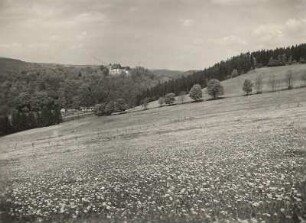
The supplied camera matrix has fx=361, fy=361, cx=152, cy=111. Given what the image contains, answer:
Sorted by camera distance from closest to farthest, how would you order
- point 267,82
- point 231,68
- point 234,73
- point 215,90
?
point 215,90 < point 267,82 < point 234,73 < point 231,68

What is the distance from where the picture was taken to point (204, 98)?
122750 mm

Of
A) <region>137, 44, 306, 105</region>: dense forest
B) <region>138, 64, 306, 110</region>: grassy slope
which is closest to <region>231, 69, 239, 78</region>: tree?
<region>137, 44, 306, 105</region>: dense forest

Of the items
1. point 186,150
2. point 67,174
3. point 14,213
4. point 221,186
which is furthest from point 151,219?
point 186,150

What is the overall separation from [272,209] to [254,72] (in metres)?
155

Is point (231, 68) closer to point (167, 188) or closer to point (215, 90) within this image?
point (215, 90)

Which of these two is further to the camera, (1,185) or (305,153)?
(305,153)

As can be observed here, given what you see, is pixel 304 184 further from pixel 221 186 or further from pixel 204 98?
pixel 204 98

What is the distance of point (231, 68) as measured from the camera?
178625mm

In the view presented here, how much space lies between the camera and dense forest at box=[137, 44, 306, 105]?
157500mm

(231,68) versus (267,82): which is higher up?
(231,68)

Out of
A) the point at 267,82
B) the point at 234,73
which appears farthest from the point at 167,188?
the point at 234,73

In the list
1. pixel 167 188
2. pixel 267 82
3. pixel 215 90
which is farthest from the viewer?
pixel 267 82

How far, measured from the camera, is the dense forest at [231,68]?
15750 centimetres

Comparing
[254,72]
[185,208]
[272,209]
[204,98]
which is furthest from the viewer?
[254,72]
